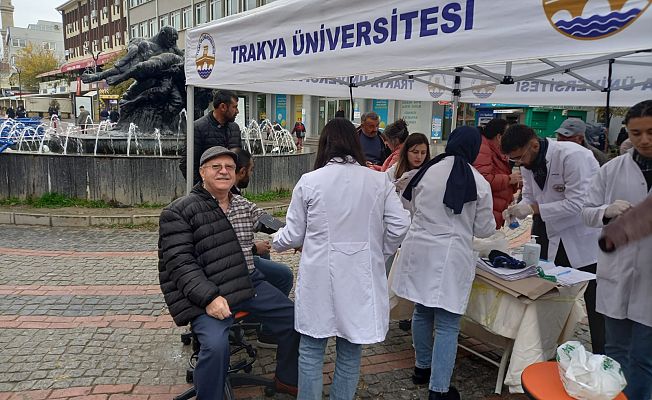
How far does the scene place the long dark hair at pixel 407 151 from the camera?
157 inches

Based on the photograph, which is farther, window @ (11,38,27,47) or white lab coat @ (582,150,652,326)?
window @ (11,38,27,47)

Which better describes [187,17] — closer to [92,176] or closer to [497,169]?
[92,176]

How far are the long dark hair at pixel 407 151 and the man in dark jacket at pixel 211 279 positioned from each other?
5.63 feet

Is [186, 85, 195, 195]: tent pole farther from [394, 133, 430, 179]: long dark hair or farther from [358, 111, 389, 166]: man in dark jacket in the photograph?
[358, 111, 389, 166]: man in dark jacket

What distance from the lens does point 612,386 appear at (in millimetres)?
2105

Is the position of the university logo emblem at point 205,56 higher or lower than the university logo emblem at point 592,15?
higher

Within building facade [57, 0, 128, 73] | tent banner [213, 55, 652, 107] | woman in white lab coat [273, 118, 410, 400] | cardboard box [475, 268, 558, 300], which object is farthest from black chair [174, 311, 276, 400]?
building facade [57, 0, 128, 73]

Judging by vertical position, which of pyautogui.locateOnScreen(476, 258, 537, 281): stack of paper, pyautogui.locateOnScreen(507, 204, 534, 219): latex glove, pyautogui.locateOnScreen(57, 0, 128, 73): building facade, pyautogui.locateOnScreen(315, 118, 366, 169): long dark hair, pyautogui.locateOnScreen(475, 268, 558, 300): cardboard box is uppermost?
pyautogui.locateOnScreen(57, 0, 128, 73): building facade

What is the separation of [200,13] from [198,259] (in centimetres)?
3659

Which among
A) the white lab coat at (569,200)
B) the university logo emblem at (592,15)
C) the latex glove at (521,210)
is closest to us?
the university logo emblem at (592,15)

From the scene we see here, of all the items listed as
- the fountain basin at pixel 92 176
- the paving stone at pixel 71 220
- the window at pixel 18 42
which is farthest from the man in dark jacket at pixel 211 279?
the window at pixel 18 42

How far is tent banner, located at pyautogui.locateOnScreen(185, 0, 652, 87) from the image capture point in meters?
1.95

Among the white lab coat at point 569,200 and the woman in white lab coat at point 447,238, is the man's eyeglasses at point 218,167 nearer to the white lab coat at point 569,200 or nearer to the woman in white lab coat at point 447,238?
the woman in white lab coat at point 447,238

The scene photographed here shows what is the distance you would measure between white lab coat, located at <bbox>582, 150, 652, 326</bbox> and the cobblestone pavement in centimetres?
116
